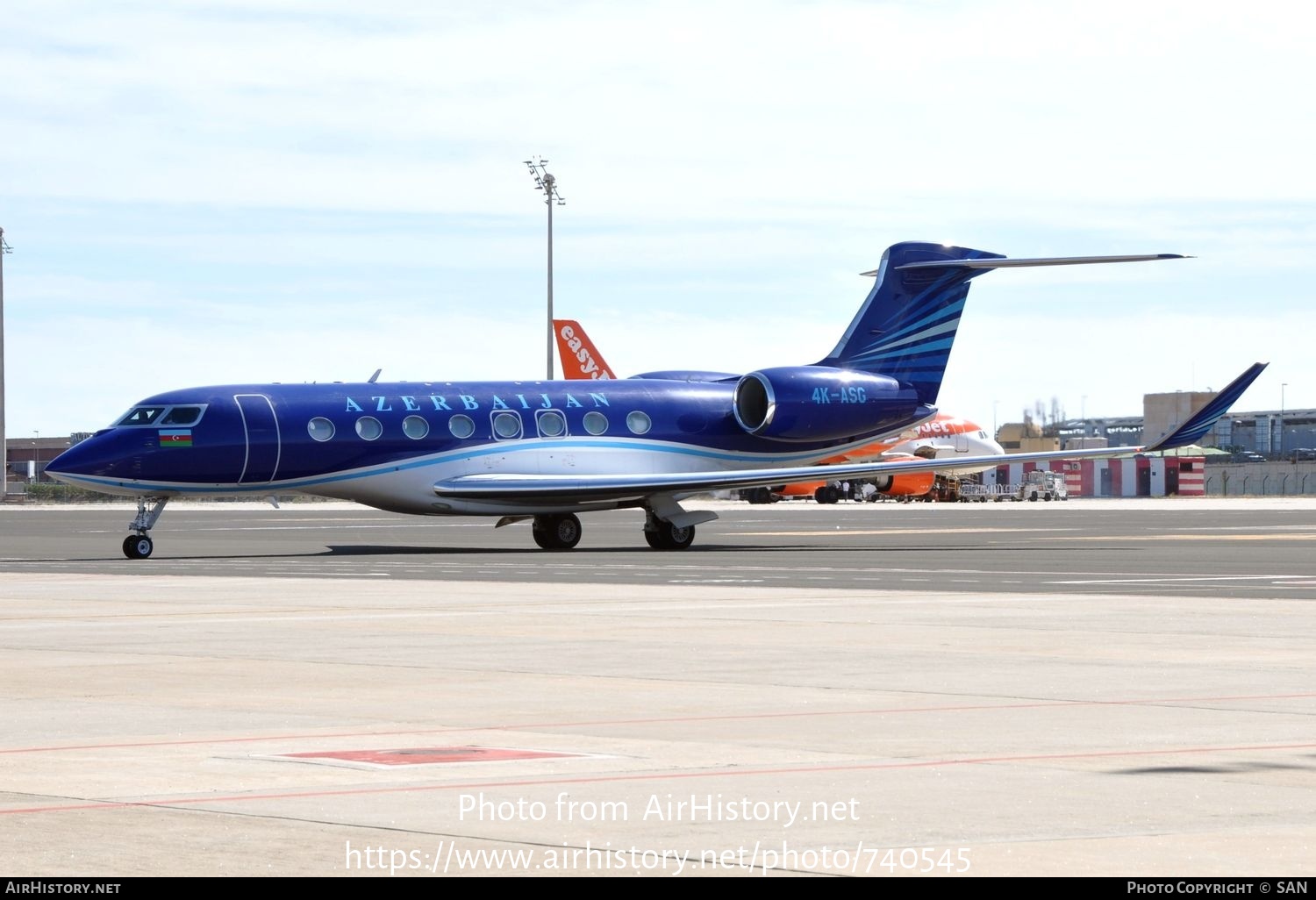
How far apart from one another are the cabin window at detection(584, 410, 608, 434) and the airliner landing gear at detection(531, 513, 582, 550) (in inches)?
83.5

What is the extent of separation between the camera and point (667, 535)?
42.8 m

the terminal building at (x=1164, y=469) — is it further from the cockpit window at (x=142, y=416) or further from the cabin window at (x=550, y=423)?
the cockpit window at (x=142, y=416)

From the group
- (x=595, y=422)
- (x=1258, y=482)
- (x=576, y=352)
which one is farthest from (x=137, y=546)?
(x=1258, y=482)

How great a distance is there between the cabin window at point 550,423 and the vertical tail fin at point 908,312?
7692 millimetres

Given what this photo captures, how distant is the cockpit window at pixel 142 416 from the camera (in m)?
39.7

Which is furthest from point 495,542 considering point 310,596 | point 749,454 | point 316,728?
point 316,728

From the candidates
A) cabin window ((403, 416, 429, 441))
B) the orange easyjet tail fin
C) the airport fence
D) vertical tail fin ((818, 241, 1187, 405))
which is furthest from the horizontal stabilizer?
the airport fence

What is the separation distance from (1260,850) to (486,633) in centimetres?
1245

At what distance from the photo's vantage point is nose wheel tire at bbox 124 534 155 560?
127 feet

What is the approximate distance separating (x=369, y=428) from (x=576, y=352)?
1691 inches

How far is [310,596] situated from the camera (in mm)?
25734

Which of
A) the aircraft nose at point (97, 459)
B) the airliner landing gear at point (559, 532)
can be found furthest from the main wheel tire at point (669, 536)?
the aircraft nose at point (97, 459)

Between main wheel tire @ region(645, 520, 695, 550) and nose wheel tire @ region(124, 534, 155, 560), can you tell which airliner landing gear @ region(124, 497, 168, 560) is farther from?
main wheel tire @ region(645, 520, 695, 550)
